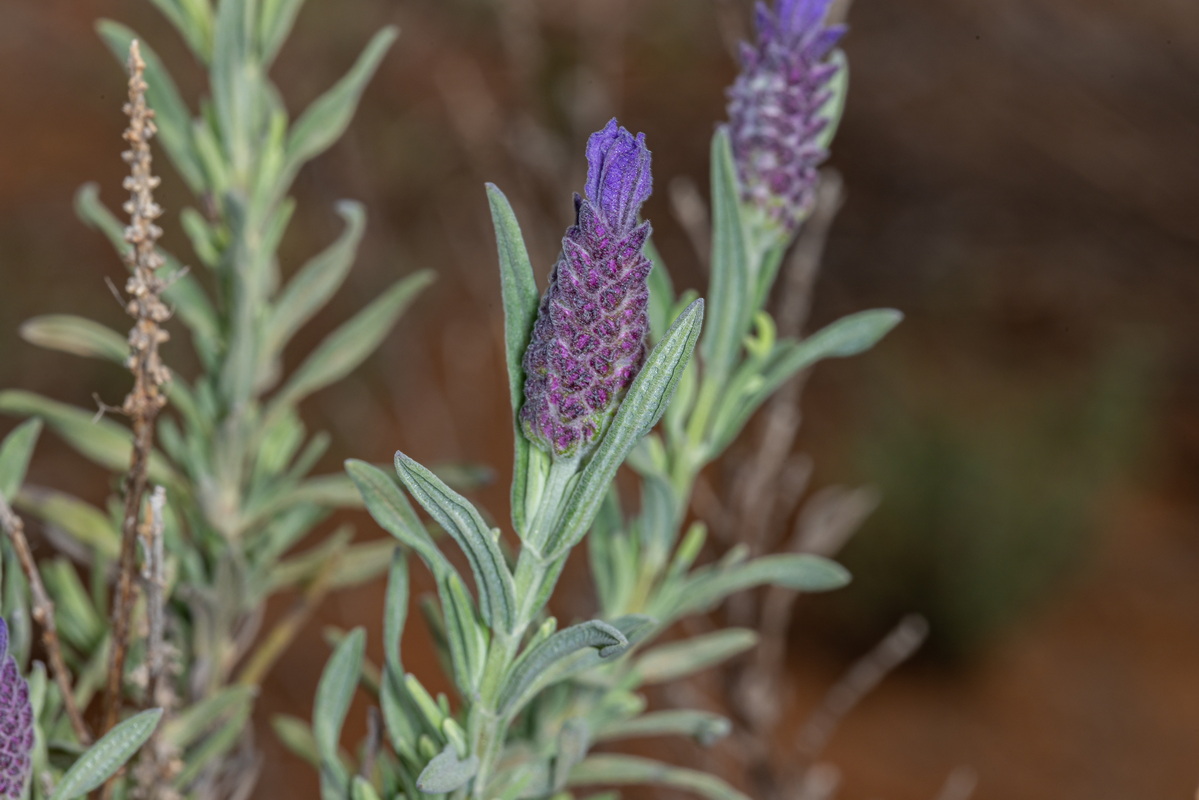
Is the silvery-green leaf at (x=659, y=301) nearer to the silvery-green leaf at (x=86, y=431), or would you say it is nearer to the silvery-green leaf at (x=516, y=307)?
the silvery-green leaf at (x=516, y=307)

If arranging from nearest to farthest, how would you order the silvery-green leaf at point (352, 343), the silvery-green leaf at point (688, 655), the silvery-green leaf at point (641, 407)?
the silvery-green leaf at point (641, 407), the silvery-green leaf at point (688, 655), the silvery-green leaf at point (352, 343)

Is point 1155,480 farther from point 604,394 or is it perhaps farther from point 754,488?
point 604,394

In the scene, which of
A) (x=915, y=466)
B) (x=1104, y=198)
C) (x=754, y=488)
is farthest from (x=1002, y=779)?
(x=1104, y=198)

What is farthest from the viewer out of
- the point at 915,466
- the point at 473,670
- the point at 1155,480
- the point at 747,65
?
the point at 1155,480

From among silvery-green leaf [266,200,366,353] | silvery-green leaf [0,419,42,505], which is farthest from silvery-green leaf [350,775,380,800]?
silvery-green leaf [266,200,366,353]

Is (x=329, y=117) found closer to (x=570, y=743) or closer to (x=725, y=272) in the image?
(x=725, y=272)

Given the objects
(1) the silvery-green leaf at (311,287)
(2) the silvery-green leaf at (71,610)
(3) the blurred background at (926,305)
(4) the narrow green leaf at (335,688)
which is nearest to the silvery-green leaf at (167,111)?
(1) the silvery-green leaf at (311,287)

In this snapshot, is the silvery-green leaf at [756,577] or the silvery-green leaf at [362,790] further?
the silvery-green leaf at [756,577]
